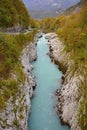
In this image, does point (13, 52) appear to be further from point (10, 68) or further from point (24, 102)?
point (24, 102)

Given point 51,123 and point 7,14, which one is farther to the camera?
point 7,14

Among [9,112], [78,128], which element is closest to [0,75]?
[9,112]

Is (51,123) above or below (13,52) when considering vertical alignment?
below

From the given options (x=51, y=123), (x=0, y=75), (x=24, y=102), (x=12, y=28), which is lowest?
(x=51, y=123)

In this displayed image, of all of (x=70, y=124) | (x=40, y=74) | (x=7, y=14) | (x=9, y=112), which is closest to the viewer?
(x=9, y=112)

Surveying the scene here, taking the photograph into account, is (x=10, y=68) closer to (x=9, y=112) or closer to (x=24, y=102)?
(x=24, y=102)

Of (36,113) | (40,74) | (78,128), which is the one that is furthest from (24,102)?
(40,74)

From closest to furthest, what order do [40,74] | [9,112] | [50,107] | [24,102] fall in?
[9,112]
[24,102]
[50,107]
[40,74]
